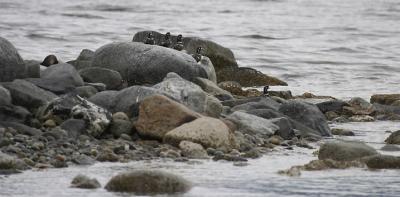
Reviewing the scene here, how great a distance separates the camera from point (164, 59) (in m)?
13.8

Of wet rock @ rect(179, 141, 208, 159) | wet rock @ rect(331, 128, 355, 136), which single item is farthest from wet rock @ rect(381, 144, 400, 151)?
wet rock @ rect(179, 141, 208, 159)

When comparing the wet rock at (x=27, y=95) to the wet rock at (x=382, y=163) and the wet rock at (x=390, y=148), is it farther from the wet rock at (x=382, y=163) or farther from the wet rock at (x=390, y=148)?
the wet rock at (x=390, y=148)

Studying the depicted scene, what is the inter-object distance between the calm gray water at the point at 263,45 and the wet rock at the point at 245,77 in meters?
0.61

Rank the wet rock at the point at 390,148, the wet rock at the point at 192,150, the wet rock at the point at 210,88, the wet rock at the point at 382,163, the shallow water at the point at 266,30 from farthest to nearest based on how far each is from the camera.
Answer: the shallow water at the point at 266,30 < the wet rock at the point at 210,88 < the wet rock at the point at 390,148 < the wet rock at the point at 192,150 < the wet rock at the point at 382,163

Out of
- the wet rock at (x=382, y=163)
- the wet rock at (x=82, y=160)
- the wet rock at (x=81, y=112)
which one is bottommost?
the wet rock at (x=82, y=160)

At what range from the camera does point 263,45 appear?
27062mm

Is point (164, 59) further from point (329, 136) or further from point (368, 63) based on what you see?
point (368, 63)

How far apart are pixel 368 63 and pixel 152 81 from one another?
1024 centimetres

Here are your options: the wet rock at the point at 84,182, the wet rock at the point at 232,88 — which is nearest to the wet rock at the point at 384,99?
the wet rock at the point at 232,88

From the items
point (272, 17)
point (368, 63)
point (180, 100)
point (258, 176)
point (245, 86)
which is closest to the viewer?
point (258, 176)

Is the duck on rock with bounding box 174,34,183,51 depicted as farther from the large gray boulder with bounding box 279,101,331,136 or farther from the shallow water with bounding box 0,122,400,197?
the shallow water with bounding box 0,122,400,197

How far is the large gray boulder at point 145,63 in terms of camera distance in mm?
13711

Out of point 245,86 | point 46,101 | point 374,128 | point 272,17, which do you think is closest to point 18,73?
point 46,101

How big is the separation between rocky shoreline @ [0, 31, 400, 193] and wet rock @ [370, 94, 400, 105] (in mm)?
2268
